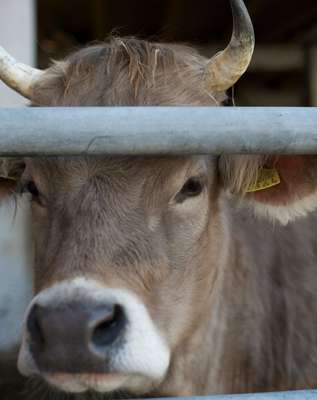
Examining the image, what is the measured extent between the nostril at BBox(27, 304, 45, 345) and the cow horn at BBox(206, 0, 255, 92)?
91cm

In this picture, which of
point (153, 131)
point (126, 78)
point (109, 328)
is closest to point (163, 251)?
point (109, 328)

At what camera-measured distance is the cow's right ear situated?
2779 mm

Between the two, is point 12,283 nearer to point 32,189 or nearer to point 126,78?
point 32,189

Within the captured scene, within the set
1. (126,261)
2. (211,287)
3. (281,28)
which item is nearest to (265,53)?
(281,28)

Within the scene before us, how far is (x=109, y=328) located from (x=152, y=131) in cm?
57

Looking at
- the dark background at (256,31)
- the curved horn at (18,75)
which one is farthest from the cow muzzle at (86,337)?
the dark background at (256,31)

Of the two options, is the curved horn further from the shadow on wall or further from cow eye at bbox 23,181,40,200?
the shadow on wall

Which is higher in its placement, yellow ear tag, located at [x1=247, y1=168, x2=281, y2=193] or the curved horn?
the curved horn

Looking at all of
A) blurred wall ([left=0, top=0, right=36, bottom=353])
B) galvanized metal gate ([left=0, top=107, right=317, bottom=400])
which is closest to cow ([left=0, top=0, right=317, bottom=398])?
galvanized metal gate ([left=0, top=107, right=317, bottom=400])

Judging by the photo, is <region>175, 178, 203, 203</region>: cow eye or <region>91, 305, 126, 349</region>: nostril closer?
<region>91, 305, 126, 349</region>: nostril

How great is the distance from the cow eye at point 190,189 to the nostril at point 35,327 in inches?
24.8

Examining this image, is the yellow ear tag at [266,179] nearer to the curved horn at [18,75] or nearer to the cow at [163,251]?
the cow at [163,251]

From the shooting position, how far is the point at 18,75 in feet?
8.39

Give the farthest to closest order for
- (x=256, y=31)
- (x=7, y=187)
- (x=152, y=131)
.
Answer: (x=256, y=31), (x=7, y=187), (x=152, y=131)
